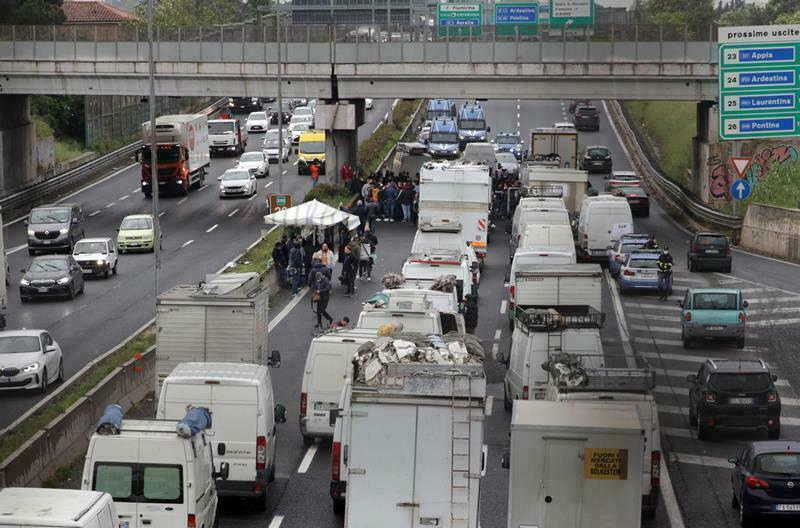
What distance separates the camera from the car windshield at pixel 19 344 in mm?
30812

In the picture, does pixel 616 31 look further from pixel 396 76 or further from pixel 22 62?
pixel 22 62

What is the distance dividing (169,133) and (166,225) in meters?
7.63

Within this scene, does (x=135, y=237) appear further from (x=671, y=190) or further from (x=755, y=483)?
(x=755, y=483)

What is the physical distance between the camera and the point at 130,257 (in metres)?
52.2

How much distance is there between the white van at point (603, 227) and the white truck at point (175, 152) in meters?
22.9

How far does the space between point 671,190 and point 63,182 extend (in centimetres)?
2938

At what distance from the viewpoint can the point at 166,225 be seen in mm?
59844

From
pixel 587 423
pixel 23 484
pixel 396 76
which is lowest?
pixel 23 484

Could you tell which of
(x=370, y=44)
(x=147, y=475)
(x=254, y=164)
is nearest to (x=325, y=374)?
(x=147, y=475)

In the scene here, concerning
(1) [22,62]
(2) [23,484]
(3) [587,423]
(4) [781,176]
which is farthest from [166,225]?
(3) [587,423]

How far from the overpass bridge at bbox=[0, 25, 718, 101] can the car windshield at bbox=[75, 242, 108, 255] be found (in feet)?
61.1

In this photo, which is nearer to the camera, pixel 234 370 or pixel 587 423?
pixel 587 423

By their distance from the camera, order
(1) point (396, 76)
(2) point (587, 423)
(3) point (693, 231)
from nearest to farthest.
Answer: (2) point (587, 423) < (3) point (693, 231) < (1) point (396, 76)

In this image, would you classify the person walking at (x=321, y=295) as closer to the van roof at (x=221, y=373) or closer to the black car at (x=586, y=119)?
the van roof at (x=221, y=373)
